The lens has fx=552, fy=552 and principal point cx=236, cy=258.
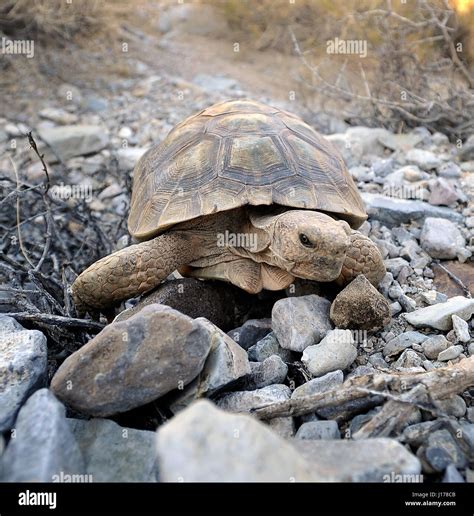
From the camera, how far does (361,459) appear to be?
5.26 feet

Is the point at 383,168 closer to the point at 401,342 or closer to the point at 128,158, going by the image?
the point at 401,342

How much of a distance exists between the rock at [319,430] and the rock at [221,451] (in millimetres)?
437

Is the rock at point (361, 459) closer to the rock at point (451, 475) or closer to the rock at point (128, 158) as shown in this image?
the rock at point (451, 475)

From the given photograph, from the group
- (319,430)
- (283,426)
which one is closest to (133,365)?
(283,426)

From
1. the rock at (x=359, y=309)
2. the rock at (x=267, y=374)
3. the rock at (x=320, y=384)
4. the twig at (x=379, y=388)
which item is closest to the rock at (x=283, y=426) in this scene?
the twig at (x=379, y=388)

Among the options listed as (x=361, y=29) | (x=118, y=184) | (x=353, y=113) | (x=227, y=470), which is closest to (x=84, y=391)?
(x=227, y=470)

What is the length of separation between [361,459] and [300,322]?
87cm

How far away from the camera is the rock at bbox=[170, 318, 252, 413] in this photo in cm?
201

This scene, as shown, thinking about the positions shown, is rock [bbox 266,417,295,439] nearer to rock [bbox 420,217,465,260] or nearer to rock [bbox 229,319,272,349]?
rock [bbox 229,319,272,349]

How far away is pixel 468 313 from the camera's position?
96.6 inches

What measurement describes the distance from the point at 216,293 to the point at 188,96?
4.36 meters

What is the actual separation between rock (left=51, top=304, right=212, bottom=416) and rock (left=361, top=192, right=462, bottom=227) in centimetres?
192

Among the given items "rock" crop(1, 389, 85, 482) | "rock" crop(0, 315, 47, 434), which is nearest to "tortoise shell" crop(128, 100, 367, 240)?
"rock" crop(0, 315, 47, 434)

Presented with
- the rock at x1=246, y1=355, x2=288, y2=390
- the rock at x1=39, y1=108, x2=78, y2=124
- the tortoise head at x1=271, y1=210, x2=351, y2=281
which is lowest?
the rock at x1=39, y1=108, x2=78, y2=124
